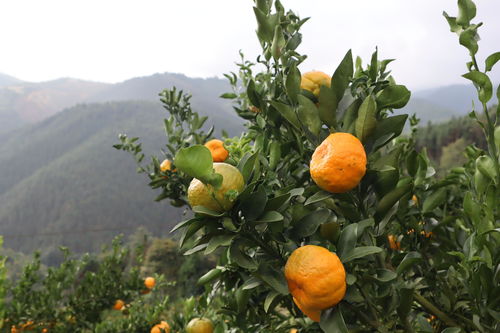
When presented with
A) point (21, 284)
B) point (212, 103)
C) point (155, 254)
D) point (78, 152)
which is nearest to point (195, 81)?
point (212, 103)

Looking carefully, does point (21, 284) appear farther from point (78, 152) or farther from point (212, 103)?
point (212, 103)

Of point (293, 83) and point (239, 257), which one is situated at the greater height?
point (293, 83)

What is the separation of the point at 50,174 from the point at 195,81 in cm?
8163

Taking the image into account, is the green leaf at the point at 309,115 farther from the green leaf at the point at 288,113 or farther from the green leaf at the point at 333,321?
the green leaf at the point at 333,321

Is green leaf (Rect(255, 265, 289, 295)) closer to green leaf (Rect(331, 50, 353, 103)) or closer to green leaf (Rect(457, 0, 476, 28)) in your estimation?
green leaf (Rect(331, 50, 353, 103))

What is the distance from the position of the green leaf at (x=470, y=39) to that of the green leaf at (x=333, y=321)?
50 cm

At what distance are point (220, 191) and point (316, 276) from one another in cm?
19

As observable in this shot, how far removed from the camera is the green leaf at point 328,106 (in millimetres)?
643

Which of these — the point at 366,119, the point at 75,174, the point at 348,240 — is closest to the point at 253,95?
the point at 366,119

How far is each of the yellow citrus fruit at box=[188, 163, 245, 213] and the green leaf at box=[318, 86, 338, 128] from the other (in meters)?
0.19

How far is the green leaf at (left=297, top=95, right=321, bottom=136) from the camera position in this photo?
2.09ft

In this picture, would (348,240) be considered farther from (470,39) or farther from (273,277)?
(470,39)

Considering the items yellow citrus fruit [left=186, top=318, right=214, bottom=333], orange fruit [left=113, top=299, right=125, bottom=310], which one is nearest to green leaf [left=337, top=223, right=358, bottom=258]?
yellow citrus fruit [left=186, top=318, right=214, bottom=333]

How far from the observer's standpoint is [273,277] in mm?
607
